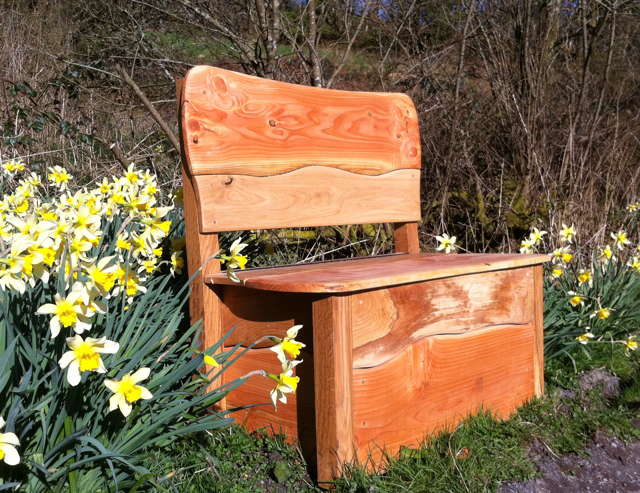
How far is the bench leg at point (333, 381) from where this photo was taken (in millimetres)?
1719

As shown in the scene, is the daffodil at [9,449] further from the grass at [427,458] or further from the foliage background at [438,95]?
the foliage background at [438,95]

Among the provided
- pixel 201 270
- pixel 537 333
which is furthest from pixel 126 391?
pixel 537 333

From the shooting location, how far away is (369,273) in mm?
1914

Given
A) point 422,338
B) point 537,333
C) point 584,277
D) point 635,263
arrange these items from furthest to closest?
point 635,263, point 584,277, point 537,333, point 422,338

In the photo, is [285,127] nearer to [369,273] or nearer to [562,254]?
[369,273]

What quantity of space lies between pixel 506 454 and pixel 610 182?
2.86 metres

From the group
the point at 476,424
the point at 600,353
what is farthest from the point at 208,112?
the point at 600,353

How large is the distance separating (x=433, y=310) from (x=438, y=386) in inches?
9.7

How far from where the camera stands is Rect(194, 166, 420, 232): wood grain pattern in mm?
2061

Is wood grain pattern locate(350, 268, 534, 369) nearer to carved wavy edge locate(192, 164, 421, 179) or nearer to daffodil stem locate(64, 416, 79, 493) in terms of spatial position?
carved wavy edge locate(192, 164, 421, 179)

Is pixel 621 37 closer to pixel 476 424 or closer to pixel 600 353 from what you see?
pixel 600 353

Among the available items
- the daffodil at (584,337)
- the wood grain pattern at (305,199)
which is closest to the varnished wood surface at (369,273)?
the wood grain pattern at (305,199)

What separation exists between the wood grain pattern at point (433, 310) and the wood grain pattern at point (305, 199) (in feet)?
1.80

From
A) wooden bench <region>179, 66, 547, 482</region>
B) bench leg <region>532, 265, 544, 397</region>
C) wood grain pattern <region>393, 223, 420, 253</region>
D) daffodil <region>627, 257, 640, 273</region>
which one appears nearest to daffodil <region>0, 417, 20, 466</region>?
wooden bench <region>179, 66, 547, 482</region>
